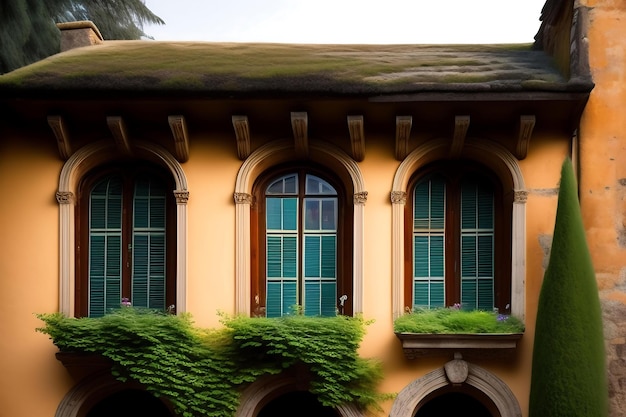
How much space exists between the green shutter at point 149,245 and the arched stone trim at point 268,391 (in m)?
1.65

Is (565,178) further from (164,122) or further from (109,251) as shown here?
(109,251)

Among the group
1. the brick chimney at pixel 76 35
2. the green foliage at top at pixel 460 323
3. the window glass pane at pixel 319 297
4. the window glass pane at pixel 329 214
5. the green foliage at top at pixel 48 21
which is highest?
the green foliage at top at pixel 48 21

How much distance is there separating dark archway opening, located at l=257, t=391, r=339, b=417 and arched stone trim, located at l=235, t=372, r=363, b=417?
4.47 ft

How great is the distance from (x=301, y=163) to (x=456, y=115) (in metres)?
2.14

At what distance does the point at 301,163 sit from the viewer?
40.9 ft

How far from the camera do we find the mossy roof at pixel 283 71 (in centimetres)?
1147

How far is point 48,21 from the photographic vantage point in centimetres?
1998

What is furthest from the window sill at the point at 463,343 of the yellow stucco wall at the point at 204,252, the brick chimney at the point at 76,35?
the brick chimney at the point at 76,35

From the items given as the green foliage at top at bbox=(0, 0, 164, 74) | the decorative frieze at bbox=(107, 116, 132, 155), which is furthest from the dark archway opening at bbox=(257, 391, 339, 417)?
the green foliage at top at bbox=(0, 0, 164, 74)

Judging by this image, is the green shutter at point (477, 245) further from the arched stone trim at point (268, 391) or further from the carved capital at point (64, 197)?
the carved capital at point (64, 197)

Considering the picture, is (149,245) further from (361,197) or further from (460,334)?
(460,334)

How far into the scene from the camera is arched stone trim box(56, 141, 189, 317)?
11836mm

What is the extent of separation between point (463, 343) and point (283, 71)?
4036 millimetres

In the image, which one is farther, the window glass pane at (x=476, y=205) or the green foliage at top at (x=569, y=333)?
the window glass pane at (x=476, y=205)
